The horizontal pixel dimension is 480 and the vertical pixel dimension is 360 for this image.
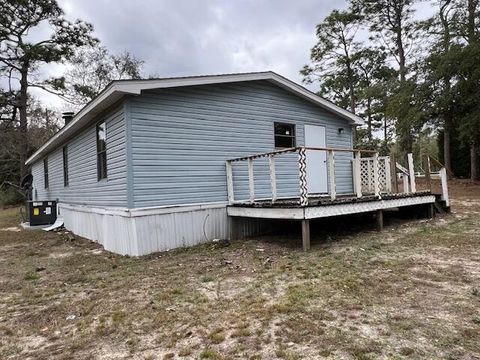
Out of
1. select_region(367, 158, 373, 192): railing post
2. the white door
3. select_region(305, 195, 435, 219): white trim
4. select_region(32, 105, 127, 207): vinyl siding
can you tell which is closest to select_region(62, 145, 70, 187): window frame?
select_region(32, 105, 127, 207): vinyl siding

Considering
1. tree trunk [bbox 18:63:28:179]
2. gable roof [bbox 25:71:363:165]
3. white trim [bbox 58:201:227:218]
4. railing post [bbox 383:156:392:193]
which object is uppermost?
tree trunk [bbox 18:63:28:179]

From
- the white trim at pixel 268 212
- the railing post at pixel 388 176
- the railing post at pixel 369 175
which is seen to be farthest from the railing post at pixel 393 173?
the white trim at pixel 268 212

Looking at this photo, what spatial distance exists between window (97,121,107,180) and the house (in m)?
0.02

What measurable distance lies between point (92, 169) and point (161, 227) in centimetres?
323

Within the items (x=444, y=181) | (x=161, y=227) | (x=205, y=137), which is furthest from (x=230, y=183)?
(x=444, y=181)

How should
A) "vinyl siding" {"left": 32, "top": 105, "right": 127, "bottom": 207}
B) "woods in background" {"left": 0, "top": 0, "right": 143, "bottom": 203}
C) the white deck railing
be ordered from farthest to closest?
1. "woods in background" {"left": 0, "top": 0, "right": 143, "bottom": 203}
2. "vinyl siding" {"left": 32, "top": 105, "right": 127, "bottom": 207}
3. the white deck railing

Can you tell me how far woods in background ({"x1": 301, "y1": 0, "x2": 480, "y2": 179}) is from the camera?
16547 millimetres

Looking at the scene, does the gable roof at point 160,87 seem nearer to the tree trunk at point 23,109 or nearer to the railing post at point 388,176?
the railing post at point 388,176

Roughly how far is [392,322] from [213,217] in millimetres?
4992

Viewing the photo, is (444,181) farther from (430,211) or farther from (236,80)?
(236,80)

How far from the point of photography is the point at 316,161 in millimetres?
→ 9867

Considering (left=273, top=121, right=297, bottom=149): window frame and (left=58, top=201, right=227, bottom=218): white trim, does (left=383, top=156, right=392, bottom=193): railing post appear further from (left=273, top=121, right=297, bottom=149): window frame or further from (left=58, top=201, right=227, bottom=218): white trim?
(left=58, top=201, right=227, bottom=218): white trim

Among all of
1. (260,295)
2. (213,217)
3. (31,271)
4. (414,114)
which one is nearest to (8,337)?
(260,295)

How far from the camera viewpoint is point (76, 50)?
22688 millimetres
